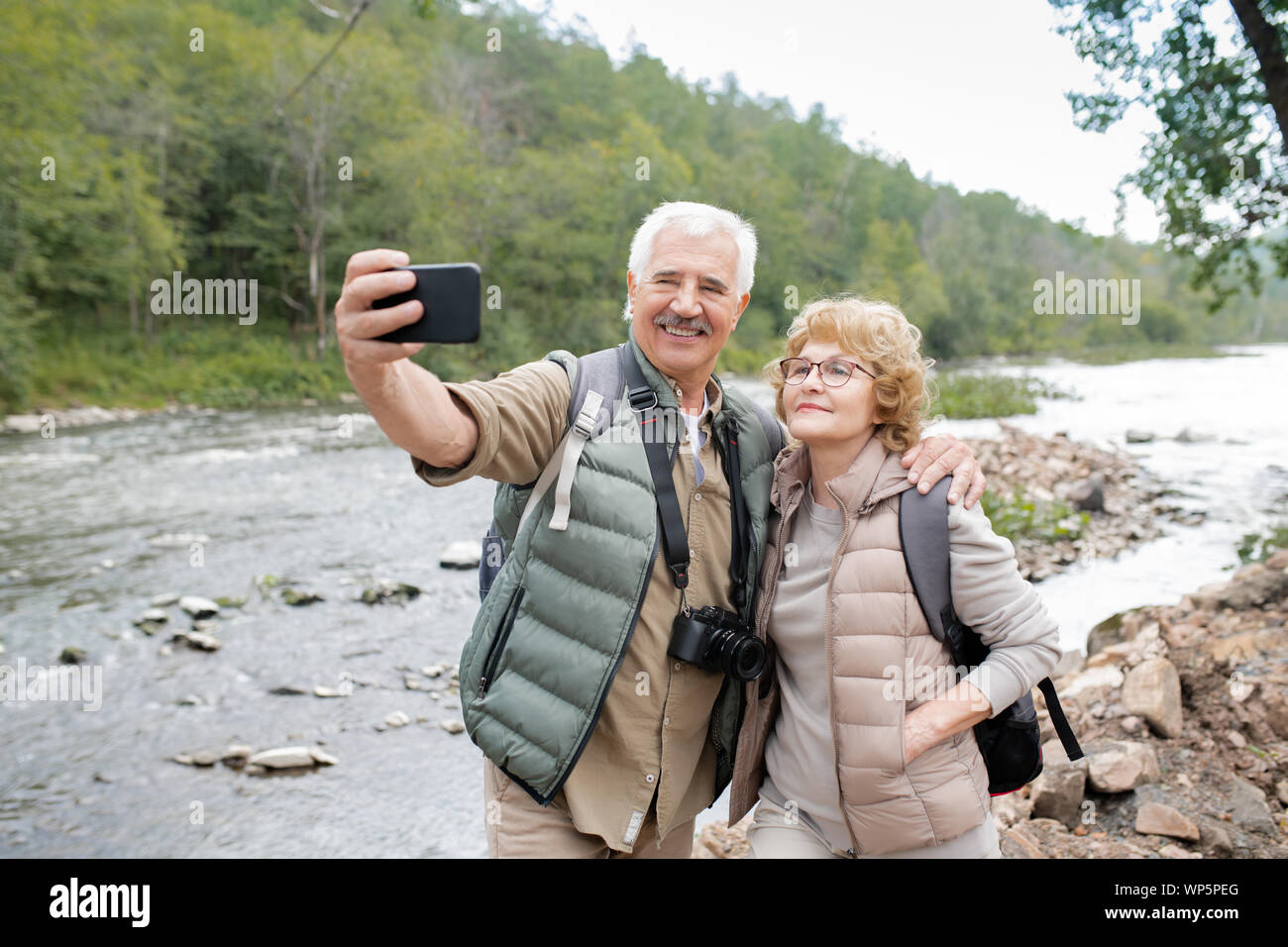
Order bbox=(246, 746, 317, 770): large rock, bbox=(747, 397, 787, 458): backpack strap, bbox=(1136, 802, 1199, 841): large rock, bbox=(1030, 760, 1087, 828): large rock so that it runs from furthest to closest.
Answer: bbox=(246, 746, 317, 770): large rock → bbox=(1030, 760, 1087, 828): large rock → bbox=(1136, 802, 1199, 841): large rock → bbox=(747, 397, 787, 458): backpack strap

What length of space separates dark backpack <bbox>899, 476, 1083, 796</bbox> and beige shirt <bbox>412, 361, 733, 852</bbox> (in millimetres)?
521

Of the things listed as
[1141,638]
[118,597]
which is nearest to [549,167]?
[118,597]

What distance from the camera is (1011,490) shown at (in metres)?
12.0

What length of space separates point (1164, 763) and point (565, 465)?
387 cm

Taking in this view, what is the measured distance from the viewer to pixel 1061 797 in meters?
3.80

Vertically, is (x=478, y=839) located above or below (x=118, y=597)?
below

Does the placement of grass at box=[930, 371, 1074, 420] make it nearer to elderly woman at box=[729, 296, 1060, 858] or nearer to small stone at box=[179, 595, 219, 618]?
small stone at box=[179, 595, 219, 618]

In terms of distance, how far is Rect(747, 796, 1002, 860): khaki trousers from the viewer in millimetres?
2047

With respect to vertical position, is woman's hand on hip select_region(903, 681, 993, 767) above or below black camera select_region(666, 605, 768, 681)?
below

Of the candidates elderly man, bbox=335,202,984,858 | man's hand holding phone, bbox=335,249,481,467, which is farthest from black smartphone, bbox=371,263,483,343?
elderly man, bbox=335,202,984,858

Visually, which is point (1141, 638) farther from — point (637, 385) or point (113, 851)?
point (113, 851)

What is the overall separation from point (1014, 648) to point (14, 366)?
2297cm

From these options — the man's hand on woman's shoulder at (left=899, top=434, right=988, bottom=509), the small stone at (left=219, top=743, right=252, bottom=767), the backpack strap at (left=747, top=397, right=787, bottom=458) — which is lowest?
the small stone at (left=219, top=743, right=252, bottom=767)

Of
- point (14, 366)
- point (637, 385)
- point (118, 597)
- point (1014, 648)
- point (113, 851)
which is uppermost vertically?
point (14, 366)
